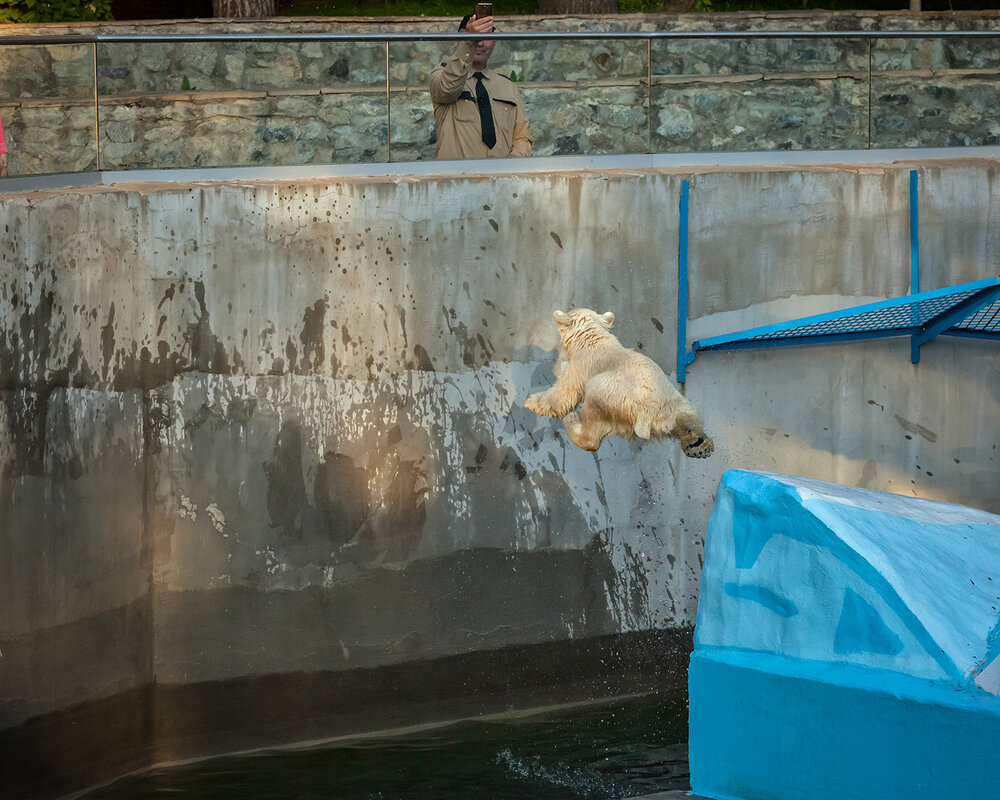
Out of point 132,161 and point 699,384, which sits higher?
point 132,161

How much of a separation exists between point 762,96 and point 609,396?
391cm

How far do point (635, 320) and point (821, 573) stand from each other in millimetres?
3330

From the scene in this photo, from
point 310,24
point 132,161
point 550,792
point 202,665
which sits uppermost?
point 310,24

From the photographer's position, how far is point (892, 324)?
8531 millimetres

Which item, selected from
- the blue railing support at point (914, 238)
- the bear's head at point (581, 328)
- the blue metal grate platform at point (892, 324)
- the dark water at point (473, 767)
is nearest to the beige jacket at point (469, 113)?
the blue metal grate platform at point (892, 324)

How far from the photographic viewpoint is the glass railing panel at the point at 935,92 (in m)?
8.70

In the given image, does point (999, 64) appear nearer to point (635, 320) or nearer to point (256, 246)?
point (635, 320)

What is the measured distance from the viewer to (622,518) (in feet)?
27.7

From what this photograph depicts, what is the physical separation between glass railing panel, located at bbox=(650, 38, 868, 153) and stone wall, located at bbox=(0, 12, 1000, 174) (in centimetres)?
1

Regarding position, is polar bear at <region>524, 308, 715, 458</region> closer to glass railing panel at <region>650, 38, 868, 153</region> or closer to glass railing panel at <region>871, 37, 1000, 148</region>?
glass railing panel at <region>650, 38, 868, 153</region>

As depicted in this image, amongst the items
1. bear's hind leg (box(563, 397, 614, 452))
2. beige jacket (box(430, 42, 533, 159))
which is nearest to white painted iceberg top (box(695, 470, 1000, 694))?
bear's hind leg (box(563, 397, 614, 452))

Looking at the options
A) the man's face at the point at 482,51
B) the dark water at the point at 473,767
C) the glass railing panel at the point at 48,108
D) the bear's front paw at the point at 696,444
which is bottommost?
the dark water at the point at 473,767

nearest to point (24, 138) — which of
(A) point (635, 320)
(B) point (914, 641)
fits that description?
(A) point (635, 320)

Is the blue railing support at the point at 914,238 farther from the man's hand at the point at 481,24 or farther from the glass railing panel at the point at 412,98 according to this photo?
the glass railing panel at the point at 412,98
